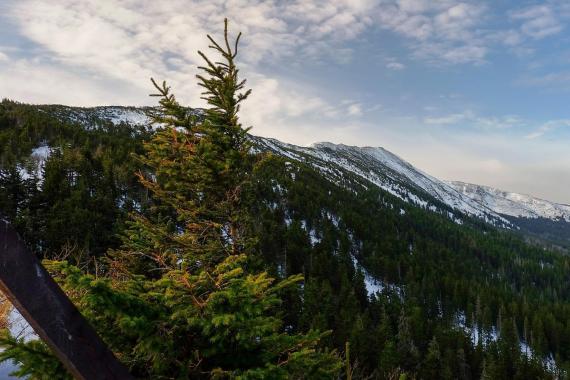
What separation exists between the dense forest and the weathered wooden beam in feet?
4.36

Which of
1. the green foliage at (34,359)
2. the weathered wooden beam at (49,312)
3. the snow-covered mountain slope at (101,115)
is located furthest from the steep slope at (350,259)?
the weathered wooden beam at (49,312)

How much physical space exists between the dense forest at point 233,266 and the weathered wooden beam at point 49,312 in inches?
52.4

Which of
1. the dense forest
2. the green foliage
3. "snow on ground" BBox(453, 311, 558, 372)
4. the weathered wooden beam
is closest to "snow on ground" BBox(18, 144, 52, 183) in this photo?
the dense forest

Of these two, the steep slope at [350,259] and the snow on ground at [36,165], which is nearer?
the steep slope at [350,259]

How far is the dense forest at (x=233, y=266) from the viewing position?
377cm

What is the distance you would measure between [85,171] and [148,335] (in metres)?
48.9

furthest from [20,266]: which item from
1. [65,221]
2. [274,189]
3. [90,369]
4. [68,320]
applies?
[274,189]

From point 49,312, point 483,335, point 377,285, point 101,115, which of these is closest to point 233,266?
point 49,312

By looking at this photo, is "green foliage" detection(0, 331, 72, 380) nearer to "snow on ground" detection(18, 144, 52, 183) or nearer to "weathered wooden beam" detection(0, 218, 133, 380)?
"weathered wooden beam" detection(0, 218, 133, 380)

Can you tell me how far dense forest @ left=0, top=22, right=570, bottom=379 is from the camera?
12.4ft

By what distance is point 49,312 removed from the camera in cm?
157

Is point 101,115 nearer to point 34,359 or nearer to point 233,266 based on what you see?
point 233,266

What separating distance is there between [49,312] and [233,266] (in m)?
2.99

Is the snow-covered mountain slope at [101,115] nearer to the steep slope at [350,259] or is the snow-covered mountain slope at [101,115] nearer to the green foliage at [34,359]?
the steep slope at [350,259]
